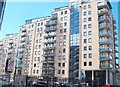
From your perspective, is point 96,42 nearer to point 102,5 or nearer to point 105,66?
point 105,66

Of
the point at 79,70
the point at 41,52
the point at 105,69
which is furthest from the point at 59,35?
the point at 105,69

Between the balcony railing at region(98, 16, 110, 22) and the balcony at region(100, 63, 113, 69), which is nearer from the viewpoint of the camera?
the balcony at region(100, 63, 113, 69)

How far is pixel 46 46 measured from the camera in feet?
82.9

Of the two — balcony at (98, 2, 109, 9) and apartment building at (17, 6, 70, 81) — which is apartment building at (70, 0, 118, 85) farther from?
apartment building at (17, 6, 70, 81)

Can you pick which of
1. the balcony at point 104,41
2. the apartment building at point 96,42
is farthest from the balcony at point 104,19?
the balcony at point 104,41

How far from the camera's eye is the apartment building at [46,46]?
2334 centimetres

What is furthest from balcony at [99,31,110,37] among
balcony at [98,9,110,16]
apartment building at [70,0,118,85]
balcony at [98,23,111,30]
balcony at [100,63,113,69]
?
balcony at [100,63,113,69]

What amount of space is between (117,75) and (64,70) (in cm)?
610

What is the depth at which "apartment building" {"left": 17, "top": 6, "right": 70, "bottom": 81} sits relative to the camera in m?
23.3

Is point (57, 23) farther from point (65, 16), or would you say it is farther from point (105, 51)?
point (105, 51)

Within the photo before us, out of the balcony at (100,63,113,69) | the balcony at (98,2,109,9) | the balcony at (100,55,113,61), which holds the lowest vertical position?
the balcony at (100,63,113,69)

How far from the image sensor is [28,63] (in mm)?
27359

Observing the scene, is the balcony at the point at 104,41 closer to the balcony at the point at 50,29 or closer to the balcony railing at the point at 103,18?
the balcony railing at the point at 103,18

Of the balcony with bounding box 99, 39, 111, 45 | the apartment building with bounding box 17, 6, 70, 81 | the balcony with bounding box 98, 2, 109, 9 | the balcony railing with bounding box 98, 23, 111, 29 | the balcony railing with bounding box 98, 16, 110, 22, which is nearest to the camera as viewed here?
the balcony with bounding box 99, 39, 111, 45
